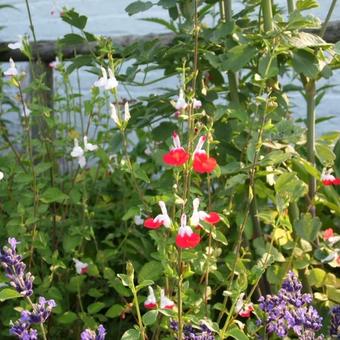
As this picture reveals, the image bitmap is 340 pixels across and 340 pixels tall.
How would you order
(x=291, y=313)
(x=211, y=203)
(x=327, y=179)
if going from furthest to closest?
(x=211, y=203) → (x=327, y=179) → (x=291, y=313)

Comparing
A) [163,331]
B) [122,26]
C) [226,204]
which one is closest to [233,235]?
[226,204]

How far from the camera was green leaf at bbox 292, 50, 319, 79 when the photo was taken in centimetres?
162

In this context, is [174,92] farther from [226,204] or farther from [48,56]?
[48,56]

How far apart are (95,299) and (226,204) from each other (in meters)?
0.50

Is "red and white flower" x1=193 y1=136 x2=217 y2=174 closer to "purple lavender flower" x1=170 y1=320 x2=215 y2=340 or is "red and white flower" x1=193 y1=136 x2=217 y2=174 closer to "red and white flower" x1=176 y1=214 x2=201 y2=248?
"red and white flower" x1=176 y1=214 x2=201 y2=248

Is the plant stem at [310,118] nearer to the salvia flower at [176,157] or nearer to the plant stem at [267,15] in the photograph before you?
the plant stem at [267,15]

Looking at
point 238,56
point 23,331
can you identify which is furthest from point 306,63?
point 23,331

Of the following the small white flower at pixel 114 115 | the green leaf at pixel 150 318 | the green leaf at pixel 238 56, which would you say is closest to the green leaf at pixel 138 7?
the green leaf at pixel 238 56

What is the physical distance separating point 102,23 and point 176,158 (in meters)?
2.29

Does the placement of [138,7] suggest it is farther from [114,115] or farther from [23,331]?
[23,331]

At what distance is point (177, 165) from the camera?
1.22 metres

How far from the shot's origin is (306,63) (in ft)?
5.37

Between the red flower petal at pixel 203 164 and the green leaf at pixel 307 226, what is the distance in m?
0.55

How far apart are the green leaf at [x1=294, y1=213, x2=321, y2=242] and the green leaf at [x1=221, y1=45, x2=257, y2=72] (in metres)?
0.40
